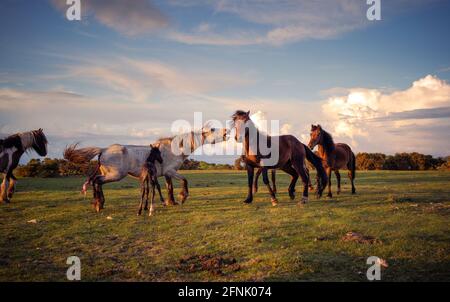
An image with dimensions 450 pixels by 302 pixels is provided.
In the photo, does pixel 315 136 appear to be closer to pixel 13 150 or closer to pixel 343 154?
pixel 343 154

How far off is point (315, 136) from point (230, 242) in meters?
7.77

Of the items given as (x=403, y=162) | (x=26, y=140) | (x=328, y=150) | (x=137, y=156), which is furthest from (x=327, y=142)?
(x=403, y=162)

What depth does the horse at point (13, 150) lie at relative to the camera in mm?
12555

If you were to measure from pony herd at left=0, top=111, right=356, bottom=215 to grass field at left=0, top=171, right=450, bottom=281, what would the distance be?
3.38 ft

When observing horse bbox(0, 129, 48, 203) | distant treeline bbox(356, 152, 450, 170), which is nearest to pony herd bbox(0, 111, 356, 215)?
horse bbox(0, 129, 48, 203)

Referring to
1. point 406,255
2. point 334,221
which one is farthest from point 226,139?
point 406,255

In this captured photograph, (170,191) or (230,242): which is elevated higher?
(170,191)

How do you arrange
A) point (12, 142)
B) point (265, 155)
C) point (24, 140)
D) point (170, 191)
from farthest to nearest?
point (24, 140)
point (12, 142)
point (170, 191)
point (265, 155)

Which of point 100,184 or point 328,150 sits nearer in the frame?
point 100,184

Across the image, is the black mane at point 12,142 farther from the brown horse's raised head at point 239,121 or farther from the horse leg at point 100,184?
the brown horse's raised head at point 239,121

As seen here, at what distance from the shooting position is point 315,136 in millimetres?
13039

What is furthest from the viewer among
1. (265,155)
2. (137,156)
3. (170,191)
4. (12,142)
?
(12,142)

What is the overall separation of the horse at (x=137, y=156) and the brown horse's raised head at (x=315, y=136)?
3699 mm
